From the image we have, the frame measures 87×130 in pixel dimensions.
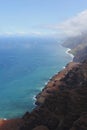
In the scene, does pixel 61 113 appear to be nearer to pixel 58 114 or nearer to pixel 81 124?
pixel 58 114

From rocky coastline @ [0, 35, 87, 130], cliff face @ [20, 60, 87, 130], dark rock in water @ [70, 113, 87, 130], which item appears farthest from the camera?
rocky coastline @ [0, 35, 87, 130]

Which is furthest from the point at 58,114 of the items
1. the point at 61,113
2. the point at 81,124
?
the point at 81,124

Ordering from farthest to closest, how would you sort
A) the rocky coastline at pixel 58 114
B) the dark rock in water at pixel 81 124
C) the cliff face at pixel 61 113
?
the rocky coastline at pixel 58 114, the cliff face at pixel 61 113, the dark rock in water at pixel 81 124

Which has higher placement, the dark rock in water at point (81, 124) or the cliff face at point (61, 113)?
the cliff face at point (61, 113)

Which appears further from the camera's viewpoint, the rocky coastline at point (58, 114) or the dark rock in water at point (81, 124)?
the rocky coastline at point (58, 114)

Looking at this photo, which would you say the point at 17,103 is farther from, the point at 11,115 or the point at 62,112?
the point at 62,112

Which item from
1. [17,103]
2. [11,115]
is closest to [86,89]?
[11,115]

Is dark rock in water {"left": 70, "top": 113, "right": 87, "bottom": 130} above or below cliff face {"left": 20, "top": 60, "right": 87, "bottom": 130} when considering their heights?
below

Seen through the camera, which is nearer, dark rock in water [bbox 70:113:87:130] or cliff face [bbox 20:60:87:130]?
dark rock in water [bbox 70:113:87:130]

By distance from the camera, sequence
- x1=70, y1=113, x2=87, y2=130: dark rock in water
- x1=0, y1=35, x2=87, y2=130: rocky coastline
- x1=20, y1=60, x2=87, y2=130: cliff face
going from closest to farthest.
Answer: x1=70, y1=113, x2=87, y2=130: dark rock in water
x1=20, y1=60, x2=87, y2=130: cliff face
x1=0, y1=35, x2=87, y2=130: rocky coastline

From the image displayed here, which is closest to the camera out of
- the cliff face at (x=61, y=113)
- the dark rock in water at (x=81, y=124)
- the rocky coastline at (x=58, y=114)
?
the dark rock in water at (x=81, y=124)

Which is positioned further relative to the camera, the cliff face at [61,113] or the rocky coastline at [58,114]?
the rocky coastline at [58,114]
